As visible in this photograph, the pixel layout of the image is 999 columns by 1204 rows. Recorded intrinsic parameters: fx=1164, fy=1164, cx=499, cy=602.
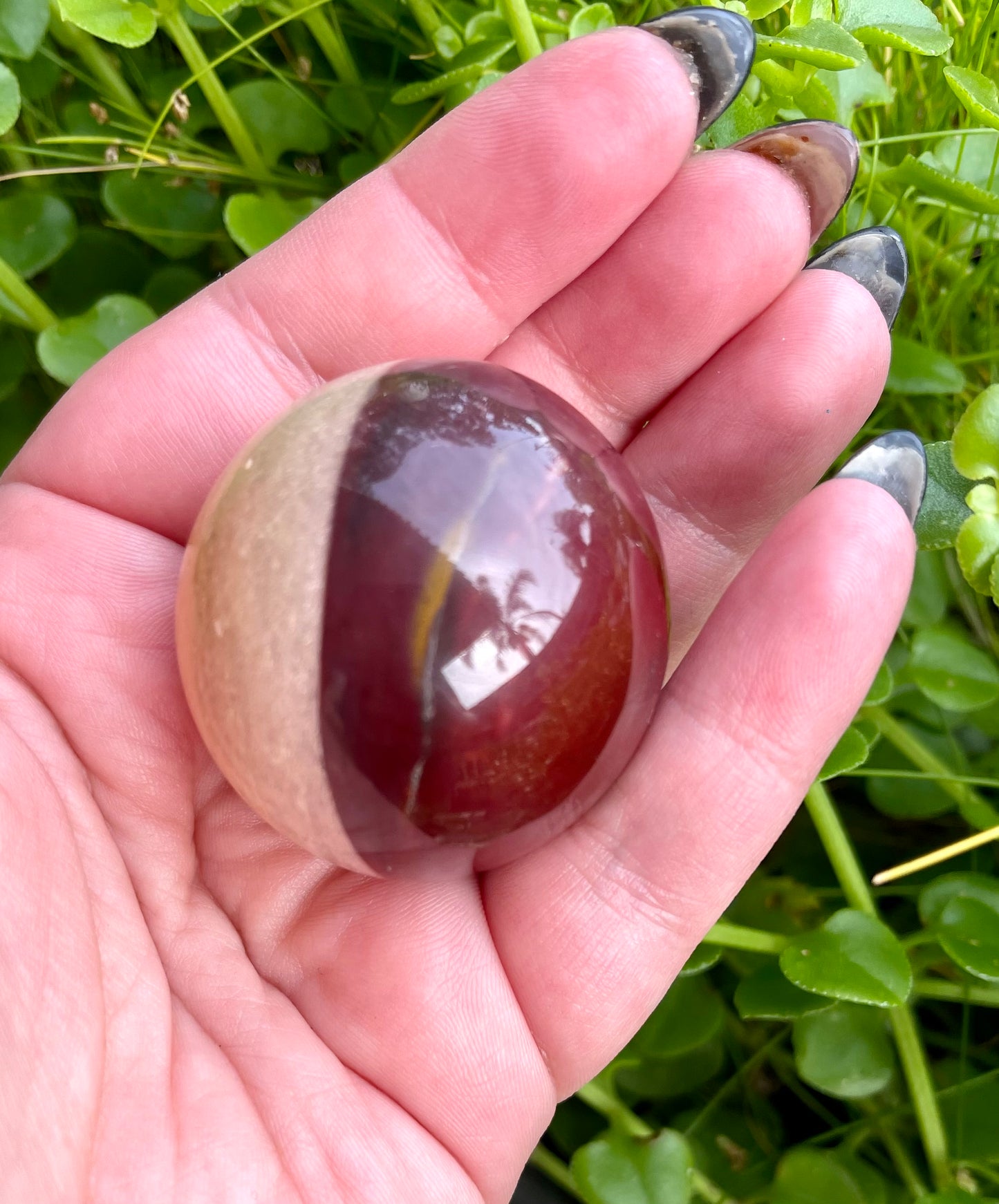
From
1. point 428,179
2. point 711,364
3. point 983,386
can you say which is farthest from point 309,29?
point 983,386

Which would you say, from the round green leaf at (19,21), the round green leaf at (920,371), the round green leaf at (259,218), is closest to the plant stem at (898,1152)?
the round green leaf at (920,371)

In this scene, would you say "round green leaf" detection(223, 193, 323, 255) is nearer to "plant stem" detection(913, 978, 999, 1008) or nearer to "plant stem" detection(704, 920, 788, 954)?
"plant stem" detection(704, 920, 788, 954)

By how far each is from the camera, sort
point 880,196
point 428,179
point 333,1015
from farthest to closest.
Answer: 1. point 880,196
2. point 428,179
3. point 333,1015

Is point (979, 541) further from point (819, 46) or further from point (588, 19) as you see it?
point (588, 19)

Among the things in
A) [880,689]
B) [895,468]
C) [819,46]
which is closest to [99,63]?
[819,46]

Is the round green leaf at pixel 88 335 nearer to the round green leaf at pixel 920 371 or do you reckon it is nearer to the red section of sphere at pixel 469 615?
the red section of sphere at pixel 469 615

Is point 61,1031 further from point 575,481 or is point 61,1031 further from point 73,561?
point 575,481
